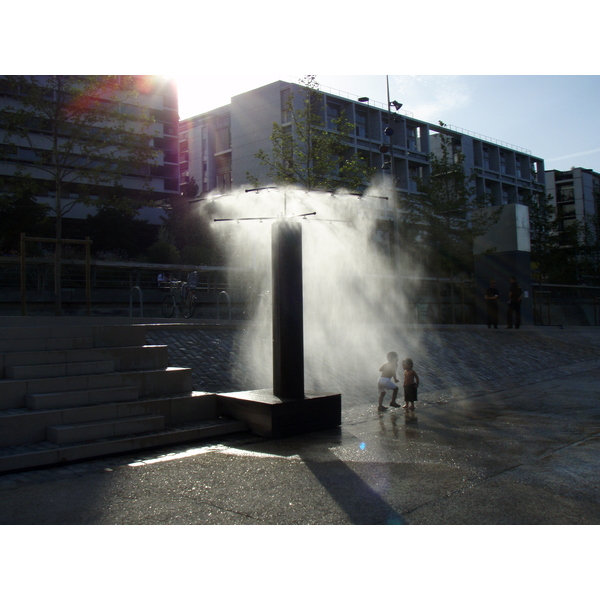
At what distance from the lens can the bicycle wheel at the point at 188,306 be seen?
55.2 ft

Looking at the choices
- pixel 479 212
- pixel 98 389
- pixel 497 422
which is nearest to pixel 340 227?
pixel 497 422

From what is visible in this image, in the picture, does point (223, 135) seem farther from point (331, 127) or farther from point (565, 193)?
point (565, 193)

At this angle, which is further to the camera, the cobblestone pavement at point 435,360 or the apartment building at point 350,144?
the apartment building at point 350,144

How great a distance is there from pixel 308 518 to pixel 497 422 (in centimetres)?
428

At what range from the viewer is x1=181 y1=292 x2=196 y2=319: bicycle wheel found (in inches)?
662

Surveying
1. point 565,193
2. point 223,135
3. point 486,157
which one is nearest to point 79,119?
point 223,135

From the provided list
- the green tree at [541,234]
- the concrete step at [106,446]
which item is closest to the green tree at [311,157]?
the concrete step at [106,446]

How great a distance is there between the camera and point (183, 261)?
3045cm

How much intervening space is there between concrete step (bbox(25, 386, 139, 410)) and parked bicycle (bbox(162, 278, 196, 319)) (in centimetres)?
1026

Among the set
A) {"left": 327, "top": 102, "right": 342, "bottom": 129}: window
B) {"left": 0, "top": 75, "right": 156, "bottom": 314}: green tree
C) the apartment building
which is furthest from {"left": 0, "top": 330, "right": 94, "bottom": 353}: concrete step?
{"left": 327, "top": 102, "right": 342, "bottom": 129}: window

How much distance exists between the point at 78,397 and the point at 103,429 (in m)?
0.58

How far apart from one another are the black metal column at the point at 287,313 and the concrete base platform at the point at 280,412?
0.19 meters

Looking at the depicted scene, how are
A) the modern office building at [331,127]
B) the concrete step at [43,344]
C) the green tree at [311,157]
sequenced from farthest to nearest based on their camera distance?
the modern office building at [331,127] → the green tree at [311,157] → the concrete step at [43,344]

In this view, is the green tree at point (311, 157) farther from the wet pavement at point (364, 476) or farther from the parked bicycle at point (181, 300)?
the wet pavement at point (364, 476)
